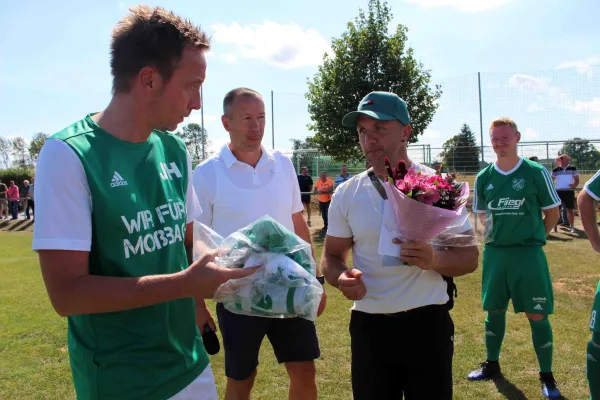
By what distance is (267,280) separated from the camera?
6.52 feet

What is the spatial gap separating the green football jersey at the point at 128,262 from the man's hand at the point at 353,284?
2.94 feet

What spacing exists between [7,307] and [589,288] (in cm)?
972

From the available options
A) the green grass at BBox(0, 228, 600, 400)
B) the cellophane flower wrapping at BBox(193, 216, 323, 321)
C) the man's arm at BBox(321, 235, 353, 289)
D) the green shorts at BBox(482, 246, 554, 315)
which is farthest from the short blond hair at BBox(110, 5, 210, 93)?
the green shorts at BBox(482, 246, 554, 315)

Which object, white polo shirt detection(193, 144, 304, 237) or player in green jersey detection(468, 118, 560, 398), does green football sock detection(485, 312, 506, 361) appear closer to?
player in green jersey detection(468, 118, 560, 398)

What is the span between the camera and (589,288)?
24.7 ft

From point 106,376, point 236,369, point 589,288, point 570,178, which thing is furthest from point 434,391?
point 570,178

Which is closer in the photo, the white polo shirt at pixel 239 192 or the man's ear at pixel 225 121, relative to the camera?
the white polo shirt at pixel 239 192

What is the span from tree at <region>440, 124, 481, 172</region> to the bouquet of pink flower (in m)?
15.0

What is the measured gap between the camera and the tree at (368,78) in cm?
1638

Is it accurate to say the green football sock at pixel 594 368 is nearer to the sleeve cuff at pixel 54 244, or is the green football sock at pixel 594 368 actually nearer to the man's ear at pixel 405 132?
the man's ear at pixel 405 132

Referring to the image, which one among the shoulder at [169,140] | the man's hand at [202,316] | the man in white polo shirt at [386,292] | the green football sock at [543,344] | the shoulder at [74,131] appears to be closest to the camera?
the shoulder at [74,131]

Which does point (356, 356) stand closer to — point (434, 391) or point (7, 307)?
point (434, 391)

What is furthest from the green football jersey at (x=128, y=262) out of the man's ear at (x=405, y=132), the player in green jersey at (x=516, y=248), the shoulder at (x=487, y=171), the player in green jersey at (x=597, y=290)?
the shoulder at (x=487, y=171)

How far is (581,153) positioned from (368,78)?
25.0 ft
